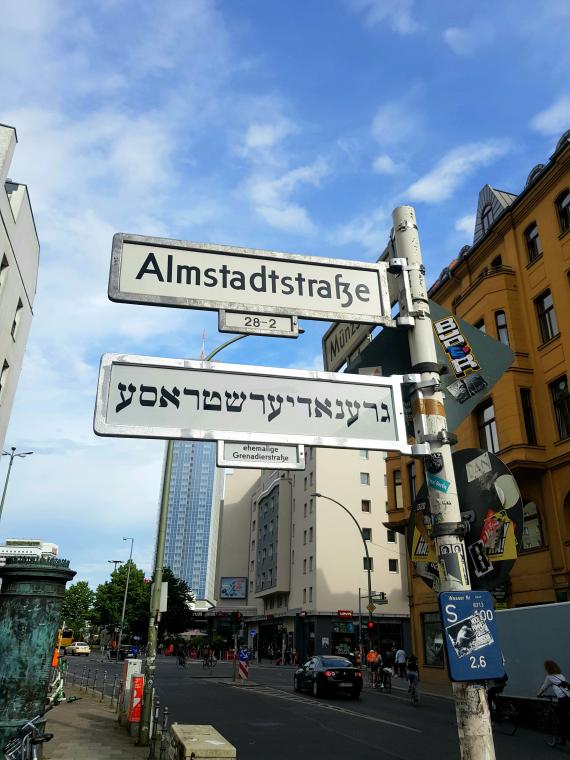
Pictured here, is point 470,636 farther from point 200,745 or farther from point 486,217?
point 486,217

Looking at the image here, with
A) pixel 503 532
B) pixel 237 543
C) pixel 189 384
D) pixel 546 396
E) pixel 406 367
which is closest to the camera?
pixel 189 384

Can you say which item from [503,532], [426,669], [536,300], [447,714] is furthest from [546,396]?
[426,669]

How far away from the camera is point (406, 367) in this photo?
4.22 m

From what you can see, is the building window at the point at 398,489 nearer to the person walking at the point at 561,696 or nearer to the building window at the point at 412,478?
the building window at the point at 412,478

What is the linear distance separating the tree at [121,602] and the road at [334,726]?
188 ft

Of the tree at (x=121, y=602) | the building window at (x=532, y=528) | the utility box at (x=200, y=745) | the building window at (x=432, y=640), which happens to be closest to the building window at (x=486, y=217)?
the building window at (x=532, y=528)

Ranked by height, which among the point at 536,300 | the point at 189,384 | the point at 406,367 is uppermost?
the point at 536,300

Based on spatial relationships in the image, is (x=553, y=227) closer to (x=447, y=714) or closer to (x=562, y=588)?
(x=562, y=588)

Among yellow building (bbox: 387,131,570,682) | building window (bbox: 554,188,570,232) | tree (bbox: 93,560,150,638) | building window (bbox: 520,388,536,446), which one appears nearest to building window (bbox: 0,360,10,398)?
yellow building (bbox: 387,131,570,682)

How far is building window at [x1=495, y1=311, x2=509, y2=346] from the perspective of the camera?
78.8 feet

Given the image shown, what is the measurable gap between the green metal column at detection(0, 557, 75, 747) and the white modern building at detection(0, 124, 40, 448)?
2392cm

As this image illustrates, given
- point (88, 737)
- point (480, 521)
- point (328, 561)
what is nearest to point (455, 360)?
point (480, 521)

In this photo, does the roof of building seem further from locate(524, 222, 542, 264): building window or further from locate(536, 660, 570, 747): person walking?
locate(536, 660, 570, 747): person walking

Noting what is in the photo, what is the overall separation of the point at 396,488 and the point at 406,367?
29.3 meters
